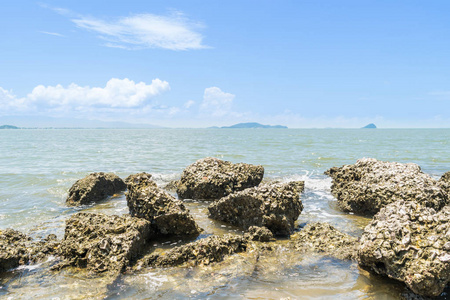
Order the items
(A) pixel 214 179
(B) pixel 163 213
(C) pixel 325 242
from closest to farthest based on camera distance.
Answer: (C) pixel 325 242 → (B) pixel 163 213 → (A) pixel 214 179

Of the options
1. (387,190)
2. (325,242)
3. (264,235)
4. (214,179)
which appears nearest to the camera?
(325,242)

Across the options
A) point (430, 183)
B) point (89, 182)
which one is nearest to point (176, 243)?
point (89, 182)

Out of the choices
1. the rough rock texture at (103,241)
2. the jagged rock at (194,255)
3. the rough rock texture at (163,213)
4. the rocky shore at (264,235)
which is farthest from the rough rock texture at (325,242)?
the rough rock texture at (103,241)

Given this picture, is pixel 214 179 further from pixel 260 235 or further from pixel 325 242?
pixel 325 242

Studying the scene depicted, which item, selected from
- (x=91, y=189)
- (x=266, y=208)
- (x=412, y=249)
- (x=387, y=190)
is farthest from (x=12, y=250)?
(x=387, y=190)

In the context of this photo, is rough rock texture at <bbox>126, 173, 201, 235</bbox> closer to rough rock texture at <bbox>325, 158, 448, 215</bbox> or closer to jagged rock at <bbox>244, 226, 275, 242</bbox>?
jagged rock at <bbox>244, 226, 275, 242</bbox>

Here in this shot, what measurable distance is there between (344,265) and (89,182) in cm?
980

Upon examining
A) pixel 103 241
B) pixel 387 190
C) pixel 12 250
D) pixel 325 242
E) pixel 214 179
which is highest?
pixel 387 190

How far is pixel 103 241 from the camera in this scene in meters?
6.45

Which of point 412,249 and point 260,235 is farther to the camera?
point 260,235

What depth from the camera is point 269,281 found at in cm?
566

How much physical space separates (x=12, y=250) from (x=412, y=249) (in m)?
7.45

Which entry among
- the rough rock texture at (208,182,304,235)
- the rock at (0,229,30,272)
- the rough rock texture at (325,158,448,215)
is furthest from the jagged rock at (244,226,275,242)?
the rock at (0,229,30,272)

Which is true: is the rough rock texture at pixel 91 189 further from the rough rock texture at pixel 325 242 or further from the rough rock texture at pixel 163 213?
the rough rock texture at pixel 325 242
